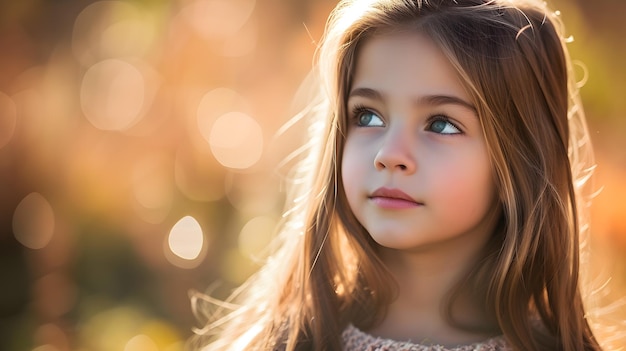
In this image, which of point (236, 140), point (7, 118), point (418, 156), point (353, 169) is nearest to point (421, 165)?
point (418, 156)

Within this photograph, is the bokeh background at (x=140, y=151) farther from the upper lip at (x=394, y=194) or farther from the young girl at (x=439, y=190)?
the upper lip at (x=394, y=194)

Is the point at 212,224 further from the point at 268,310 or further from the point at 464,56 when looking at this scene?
the point at 464,56

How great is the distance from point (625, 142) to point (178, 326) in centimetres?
139

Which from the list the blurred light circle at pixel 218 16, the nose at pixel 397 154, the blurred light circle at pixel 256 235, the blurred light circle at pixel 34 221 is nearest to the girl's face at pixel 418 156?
the nose at pixel 397 154

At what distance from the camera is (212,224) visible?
2.93 m

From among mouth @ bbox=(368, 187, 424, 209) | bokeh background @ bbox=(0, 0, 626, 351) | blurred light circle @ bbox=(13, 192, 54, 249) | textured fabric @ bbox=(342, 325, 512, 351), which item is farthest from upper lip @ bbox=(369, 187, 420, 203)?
blurred light circle @ bbox=(13, 192, 54, 249)

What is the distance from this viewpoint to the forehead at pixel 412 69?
6.17 feet

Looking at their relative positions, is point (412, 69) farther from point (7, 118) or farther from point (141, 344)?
point (7, 118)

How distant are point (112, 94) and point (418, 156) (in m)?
1.34

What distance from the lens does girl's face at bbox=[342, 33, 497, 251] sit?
186cm

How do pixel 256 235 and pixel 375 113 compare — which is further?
pixel 256 235

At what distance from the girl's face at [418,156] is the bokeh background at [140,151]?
89cm

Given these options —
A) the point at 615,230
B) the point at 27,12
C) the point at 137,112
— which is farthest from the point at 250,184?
the point at 615,230

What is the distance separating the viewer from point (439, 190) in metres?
1.86
